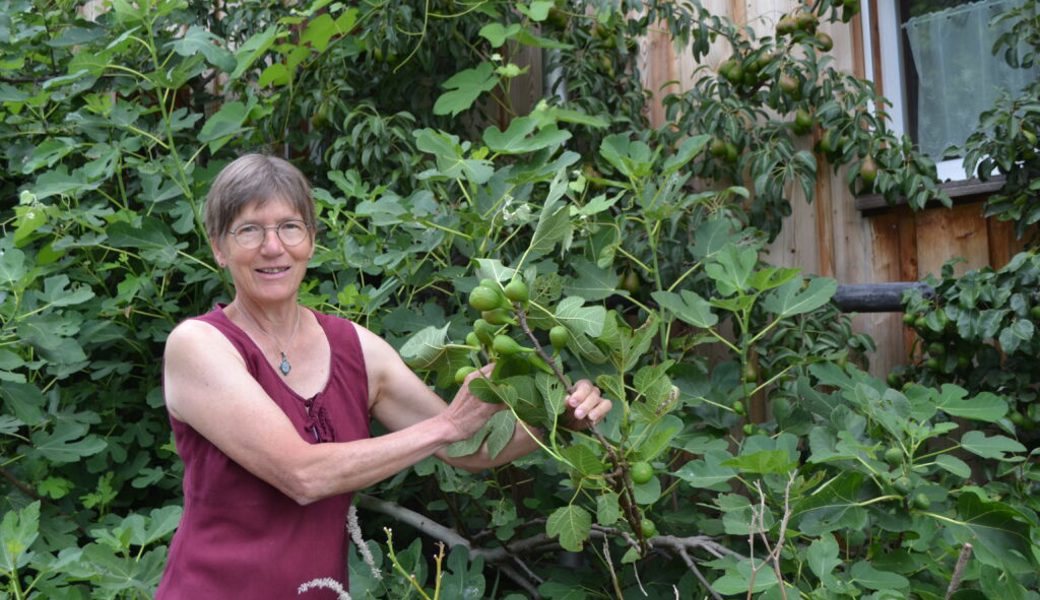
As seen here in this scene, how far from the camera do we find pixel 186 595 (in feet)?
6.46

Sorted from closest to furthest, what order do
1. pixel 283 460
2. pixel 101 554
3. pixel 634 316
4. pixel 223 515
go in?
pixel 283 460
pixel 223 515
pixel 101 554
pixel 634 316

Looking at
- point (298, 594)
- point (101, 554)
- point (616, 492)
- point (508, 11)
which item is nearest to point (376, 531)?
point (101, 554)

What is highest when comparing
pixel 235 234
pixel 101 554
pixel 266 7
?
pixel 266 7

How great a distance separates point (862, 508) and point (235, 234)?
121 cm

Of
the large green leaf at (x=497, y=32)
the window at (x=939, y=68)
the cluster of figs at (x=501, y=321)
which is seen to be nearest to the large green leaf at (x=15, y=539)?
the cluster of figs at (x=501, y=321)

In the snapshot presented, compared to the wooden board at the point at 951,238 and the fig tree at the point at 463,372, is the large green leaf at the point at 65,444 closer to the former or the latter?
the fig tree at the point at 463,372

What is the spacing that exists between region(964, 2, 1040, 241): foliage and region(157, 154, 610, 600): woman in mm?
1676

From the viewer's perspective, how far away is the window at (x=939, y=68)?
3.43m

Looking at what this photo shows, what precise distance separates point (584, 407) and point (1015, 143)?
1.80 m

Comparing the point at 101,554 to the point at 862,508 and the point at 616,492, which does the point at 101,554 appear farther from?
the point at 862,508

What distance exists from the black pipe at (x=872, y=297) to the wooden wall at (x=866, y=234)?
0.39 feet

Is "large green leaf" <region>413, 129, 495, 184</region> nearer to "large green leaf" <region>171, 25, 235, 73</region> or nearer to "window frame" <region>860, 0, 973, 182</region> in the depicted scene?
"large green leaf" <region>171, 25, 235, 73</region>

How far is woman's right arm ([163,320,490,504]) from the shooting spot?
6.13 feet

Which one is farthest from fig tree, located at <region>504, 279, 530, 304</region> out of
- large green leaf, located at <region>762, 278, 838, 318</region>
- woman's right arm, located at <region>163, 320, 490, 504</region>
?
large green leaf, located at <region>762, 278, 838, 318</region>
